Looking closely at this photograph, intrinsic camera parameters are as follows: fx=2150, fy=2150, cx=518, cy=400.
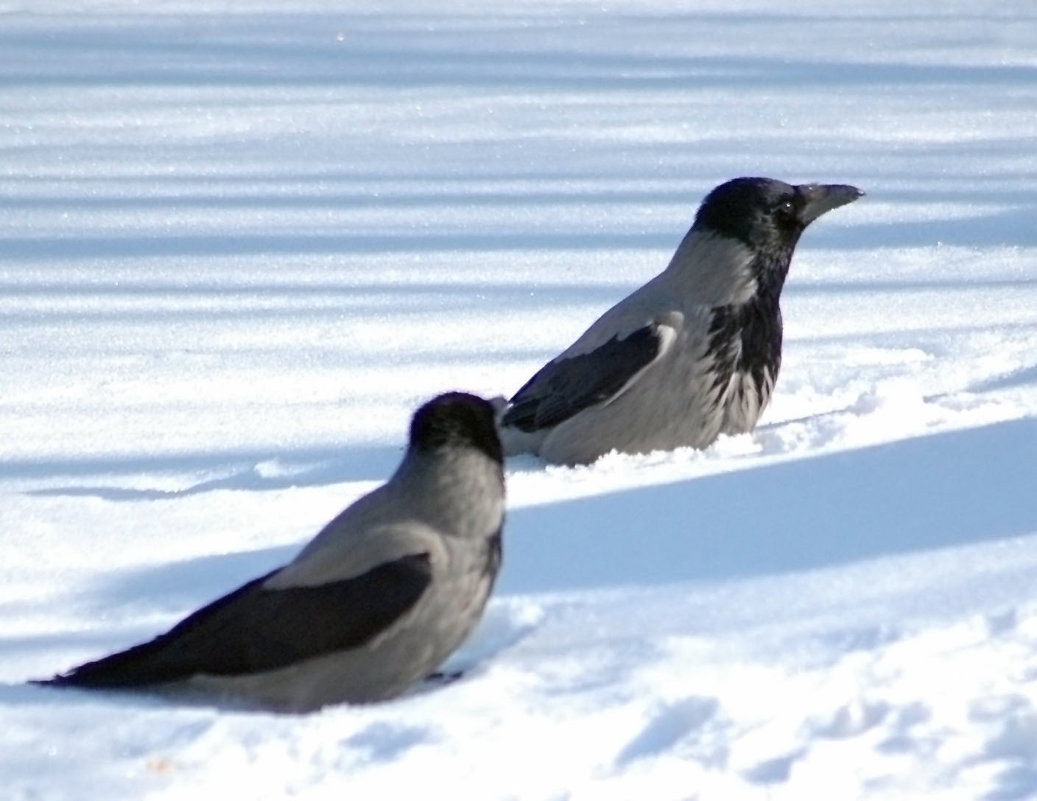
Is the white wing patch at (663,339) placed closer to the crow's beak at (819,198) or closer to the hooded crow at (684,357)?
the hooded crow at (684,357)

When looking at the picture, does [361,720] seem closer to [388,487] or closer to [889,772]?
[388,487]

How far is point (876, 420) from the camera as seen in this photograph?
5457mm

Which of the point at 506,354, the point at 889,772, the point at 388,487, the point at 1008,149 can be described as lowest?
the point at 889,772

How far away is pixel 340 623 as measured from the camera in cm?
366

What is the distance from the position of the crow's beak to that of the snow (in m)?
0.53

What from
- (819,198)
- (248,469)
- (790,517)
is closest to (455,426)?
(790,517)

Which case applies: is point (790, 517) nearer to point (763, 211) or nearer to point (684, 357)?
point (684, 357)

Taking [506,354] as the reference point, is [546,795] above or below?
below

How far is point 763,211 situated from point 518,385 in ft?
3.09

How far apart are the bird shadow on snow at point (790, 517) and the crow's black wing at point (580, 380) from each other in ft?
2.55

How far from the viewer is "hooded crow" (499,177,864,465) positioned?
5.70m

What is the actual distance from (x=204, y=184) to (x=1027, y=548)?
710 centimetres

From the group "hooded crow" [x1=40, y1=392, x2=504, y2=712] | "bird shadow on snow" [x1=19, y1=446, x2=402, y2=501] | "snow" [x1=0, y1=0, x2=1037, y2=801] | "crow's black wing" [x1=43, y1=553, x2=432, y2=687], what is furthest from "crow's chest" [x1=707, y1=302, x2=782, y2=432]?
"crow's black wing" [x1=43, y1=553, x2=432, y2=687]

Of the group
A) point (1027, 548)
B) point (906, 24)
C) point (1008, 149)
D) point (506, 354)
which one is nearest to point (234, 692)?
point (1027, 548)
